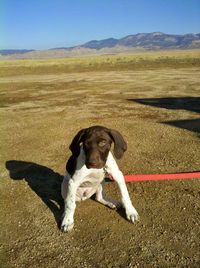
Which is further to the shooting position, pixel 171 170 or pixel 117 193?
pixel 171 170

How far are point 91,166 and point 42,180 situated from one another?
2663 mm

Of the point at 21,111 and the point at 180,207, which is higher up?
the point at 180,207

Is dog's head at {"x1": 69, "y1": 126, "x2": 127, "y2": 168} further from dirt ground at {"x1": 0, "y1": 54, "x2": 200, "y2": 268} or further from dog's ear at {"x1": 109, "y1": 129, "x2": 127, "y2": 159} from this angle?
dirt ground at {"x1": 0, "y1": 54, "x2": 200, "y2": 268}

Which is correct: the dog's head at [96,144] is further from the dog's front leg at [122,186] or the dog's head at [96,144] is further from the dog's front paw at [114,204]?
the dog's front paw at [114,204]

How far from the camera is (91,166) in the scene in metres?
4.26

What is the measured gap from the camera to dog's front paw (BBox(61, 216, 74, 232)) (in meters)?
4.79

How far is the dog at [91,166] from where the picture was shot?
432cm

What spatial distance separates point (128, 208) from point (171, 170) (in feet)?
7.89

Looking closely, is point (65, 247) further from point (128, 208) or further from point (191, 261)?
point (191, 261)

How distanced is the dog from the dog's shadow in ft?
1.57

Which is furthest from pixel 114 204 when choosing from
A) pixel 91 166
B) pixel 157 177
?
pixel 91 166

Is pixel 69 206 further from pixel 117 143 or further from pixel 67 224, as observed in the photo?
pixel 117 143

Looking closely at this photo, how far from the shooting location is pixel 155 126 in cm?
1067

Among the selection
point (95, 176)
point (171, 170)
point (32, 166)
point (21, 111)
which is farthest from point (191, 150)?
point (21, 111)
